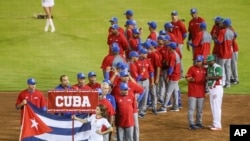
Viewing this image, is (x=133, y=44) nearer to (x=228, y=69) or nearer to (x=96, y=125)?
(x=228, y=69)

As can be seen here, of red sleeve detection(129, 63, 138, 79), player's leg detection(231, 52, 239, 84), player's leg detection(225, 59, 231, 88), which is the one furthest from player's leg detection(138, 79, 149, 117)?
player's leg detection(231, 52, 239, 84)

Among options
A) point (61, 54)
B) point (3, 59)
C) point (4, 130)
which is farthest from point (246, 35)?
point (4, 130)

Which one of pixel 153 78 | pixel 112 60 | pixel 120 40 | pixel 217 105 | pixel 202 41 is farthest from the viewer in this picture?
pixel 202 41

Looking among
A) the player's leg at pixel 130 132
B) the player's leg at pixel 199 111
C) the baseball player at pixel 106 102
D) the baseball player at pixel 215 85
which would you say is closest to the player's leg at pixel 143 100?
the player's leg at pixel 199 111

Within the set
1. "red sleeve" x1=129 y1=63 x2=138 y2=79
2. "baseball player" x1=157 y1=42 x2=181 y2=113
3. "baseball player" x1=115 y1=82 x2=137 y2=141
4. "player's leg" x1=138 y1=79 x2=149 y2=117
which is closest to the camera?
"baseball player" x1=115 y1=82 x2=137 y2=141

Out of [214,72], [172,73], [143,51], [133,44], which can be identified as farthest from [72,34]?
[214,72]

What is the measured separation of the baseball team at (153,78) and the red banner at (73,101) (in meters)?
0.29

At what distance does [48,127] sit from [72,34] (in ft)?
48.1

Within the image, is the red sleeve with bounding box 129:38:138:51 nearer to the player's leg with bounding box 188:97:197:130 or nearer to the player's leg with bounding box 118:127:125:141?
the player's leg with bounding box 188:97:197:130

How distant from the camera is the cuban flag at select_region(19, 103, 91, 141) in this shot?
18188 mm

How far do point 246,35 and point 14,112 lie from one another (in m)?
13.5

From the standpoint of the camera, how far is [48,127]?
18359 millimetres

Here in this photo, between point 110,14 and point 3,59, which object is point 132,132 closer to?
point 3,59

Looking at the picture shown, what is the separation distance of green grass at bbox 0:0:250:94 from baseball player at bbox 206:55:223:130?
465cm
